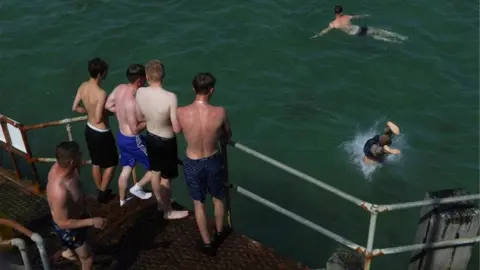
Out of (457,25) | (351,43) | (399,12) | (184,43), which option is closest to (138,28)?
(184,43)

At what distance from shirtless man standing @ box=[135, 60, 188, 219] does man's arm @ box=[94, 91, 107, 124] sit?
674 millimetres

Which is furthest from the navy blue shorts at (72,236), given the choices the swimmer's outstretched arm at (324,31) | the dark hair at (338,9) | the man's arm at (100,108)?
the swimmer's outstretched arm at (324,31)

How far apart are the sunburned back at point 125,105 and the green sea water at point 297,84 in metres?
5.09

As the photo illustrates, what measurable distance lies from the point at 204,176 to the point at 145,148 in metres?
1.21

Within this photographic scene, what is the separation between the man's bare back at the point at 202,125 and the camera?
271 inches

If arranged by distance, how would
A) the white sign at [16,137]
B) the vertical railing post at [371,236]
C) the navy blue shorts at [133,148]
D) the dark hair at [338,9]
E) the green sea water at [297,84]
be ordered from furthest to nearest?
1. the dark hair at [338,9]
2. the green sea water at [297,84]
3. the white sign at [16,137]
4. the navy blue shorts at [133,148]
5. the vertical railing post at [371,236]

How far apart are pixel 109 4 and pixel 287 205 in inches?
431

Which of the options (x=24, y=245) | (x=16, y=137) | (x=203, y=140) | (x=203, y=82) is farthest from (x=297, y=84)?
(x=24, y=245)

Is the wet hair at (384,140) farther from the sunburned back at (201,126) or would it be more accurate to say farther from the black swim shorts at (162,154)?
the sunburned back at (201,126)

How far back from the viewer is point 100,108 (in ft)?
25.7

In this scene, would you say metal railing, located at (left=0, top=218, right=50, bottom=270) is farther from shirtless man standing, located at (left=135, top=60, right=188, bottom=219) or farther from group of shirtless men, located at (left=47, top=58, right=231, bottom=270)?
shirtless man standing, located at (left=135, top=60, right=188, bottom=219)

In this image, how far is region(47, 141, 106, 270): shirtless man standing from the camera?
6.20 meters

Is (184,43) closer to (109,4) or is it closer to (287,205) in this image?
(109,4)

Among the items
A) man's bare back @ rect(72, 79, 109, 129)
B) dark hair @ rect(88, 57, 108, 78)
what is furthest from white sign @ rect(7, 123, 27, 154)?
dark hair @ rect(88, 57, 108, 78)
